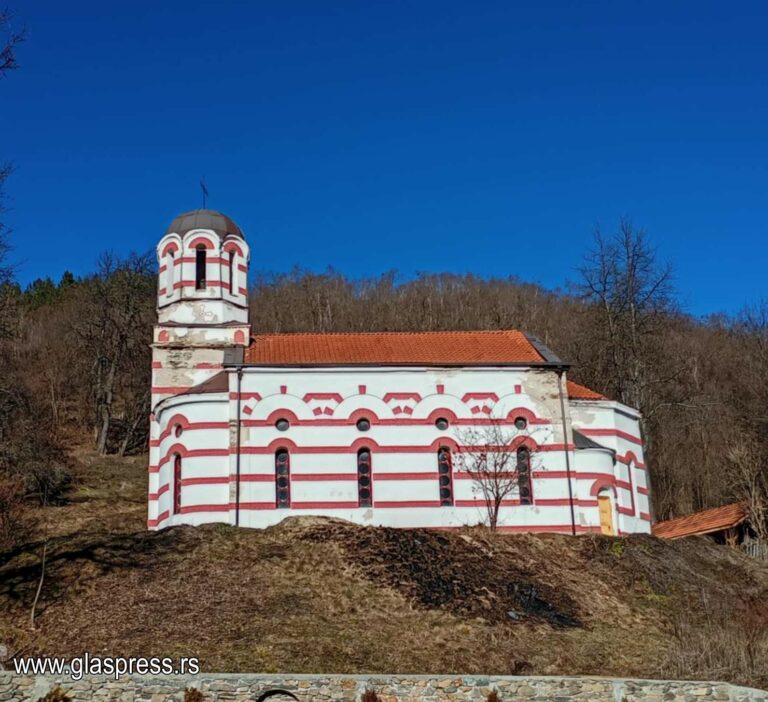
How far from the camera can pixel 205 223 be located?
3378 cm

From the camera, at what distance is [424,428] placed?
3039 cm

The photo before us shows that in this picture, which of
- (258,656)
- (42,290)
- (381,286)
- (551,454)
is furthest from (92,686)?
(42,290)

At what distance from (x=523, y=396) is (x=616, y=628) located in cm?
990

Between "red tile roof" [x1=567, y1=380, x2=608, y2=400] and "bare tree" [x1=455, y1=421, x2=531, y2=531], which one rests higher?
"red tile roof" [x1=567, y1=380, x2=608, y2=400]

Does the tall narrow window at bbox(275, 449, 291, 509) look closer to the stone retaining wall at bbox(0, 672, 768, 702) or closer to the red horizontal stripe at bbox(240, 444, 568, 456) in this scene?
the red horizontal stripe at bbox(240, 444, 568, 456)

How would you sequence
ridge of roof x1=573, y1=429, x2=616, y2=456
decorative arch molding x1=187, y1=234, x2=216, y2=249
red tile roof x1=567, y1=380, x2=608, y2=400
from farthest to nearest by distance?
decorative arch molding x1=187, y1=234, x2=216, y2=249
red tile roof x1=567, y1=380, x2=608, y2=400
ridge of roof x1=573, y1=429, x2=616, y2=456

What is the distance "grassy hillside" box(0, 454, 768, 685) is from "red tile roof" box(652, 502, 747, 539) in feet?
16.5

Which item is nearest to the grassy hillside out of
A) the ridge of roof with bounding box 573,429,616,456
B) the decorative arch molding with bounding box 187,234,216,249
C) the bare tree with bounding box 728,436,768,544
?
the ridge of roof with bounding box 573,429,616,456

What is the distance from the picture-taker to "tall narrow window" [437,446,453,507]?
1174 inches

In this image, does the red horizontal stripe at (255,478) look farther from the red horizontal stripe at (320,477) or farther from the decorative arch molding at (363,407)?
the decorative arch molding at (363,407)

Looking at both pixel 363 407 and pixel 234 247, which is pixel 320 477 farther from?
pixel 234 247

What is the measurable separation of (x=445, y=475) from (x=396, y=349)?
5.06m

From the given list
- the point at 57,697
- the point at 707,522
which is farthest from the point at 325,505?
the point at 707,522

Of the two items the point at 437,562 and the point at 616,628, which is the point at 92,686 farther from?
the point at 616,628
